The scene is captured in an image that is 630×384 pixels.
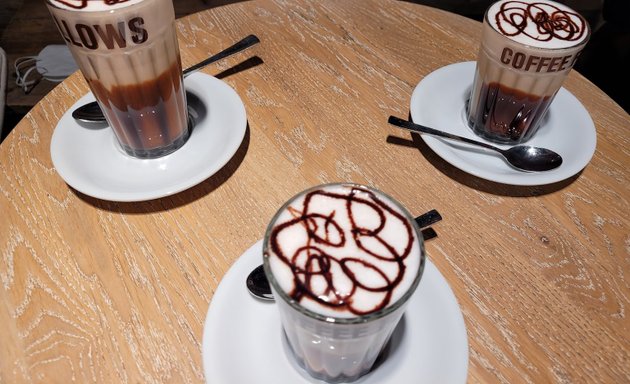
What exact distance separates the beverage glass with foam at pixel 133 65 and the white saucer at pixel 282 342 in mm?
351

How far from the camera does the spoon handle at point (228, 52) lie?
982mm

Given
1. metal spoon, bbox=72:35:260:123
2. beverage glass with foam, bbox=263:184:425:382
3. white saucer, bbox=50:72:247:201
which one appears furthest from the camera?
metal spoon, bbox=72:35:260:123

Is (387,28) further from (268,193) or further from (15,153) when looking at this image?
(15,153)

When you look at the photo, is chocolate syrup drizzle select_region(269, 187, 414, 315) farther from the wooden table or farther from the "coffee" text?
the "coffee" text

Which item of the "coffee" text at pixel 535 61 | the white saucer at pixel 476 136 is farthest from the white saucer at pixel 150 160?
the "coffee" text at pixel 535 61

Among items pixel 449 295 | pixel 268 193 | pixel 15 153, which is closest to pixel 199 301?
pixel 268 193

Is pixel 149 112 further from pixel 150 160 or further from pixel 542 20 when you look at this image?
pixel 542 20

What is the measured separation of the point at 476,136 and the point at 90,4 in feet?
2.26

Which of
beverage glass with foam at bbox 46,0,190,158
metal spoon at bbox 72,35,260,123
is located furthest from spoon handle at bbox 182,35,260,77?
beverage glass with foam at bbox 46,0,190,158

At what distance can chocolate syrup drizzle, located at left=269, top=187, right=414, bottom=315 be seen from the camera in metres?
0.50

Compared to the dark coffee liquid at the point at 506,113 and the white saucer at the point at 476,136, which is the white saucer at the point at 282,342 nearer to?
the white saucer at the point at 476,136

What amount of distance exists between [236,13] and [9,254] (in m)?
0.74

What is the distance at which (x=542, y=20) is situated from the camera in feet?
2.81

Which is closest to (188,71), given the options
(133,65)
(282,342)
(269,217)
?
(133,65)
